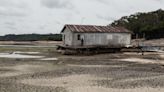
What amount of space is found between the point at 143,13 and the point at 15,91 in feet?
363

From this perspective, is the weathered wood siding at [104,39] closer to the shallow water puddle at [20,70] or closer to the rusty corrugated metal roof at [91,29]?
the rusty corrugated metal roof at [91,29]

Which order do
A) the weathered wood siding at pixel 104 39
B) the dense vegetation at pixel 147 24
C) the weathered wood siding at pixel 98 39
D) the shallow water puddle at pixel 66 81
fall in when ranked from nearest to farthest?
1. the shallow water puddle at pixel 66 81
2. the weathered wood siding at pixel 98 39
3. the weathered wood siding at pixel 104 39
4. the dense vegetation at pixel 147 24

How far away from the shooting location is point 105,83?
20391 millimetres

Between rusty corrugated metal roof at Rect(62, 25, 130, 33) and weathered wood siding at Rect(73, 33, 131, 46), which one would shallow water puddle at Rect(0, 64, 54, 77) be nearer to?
weathered wood siding at Rect(73, 33, 131, 46)

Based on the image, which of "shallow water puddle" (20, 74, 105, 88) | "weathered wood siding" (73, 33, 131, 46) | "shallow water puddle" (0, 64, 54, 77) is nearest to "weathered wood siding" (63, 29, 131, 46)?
"weathered wood siding" (73, 33, 131, 46)

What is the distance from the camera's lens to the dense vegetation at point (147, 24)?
88.8 meters

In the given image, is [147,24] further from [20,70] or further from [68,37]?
[20,70]

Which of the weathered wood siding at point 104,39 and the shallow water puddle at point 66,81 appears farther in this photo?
the weathered wood siding at point 104,39

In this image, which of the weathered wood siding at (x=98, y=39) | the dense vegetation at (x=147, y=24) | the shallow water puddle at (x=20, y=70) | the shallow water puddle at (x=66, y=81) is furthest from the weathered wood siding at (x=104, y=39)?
the dense vegetation at (x=147, y=24)

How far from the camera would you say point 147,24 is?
105 m

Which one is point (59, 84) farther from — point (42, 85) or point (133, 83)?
point (133, 83)

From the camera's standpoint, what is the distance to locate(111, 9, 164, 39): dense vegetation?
291 feet

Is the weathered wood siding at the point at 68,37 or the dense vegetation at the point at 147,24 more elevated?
the dense vegetation at the point at 147,24

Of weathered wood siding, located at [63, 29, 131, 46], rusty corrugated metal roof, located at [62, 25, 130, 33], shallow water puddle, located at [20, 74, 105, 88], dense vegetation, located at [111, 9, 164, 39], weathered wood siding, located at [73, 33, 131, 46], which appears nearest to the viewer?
shallow water puddle, located at [20, 74, 105, 88]
